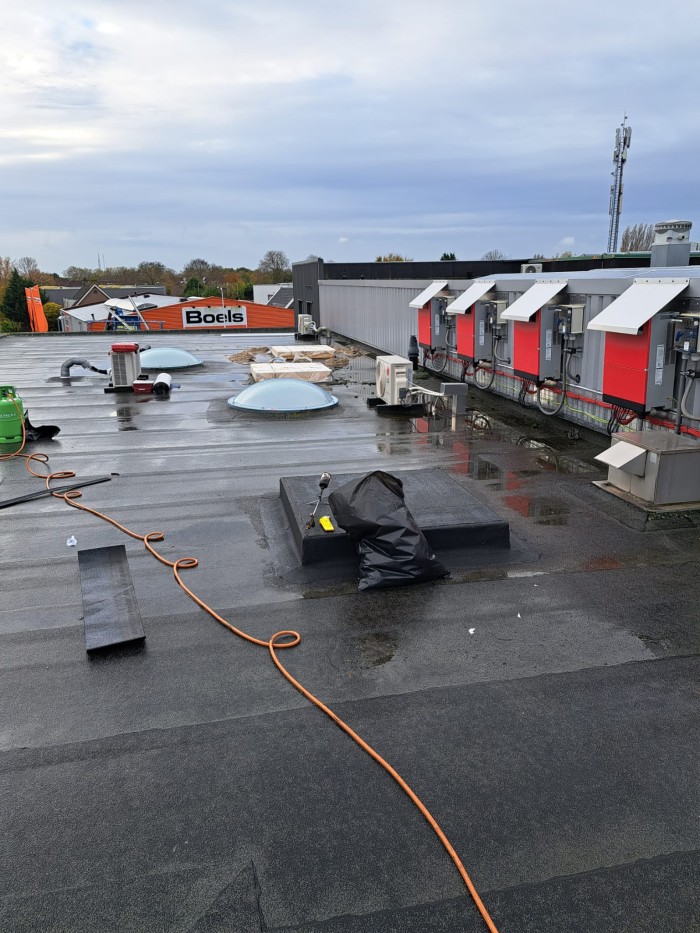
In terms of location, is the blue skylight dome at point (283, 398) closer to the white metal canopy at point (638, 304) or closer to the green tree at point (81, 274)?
the white metal canopy at point (638, 304)

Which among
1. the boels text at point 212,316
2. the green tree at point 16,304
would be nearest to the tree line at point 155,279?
the green tree at point 16,304

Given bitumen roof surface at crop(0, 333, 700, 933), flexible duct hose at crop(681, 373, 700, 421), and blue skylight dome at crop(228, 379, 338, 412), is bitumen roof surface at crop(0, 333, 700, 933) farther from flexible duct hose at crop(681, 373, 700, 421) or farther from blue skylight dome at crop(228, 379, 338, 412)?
blue skylight dome at crop(228, 379, 338, 412)

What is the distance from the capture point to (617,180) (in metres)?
37.9

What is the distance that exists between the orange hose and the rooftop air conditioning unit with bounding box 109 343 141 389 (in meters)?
7.84

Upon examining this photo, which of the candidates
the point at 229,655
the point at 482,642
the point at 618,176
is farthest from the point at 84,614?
the point at 618,176

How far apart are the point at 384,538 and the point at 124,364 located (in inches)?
536

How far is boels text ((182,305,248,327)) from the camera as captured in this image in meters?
55.6

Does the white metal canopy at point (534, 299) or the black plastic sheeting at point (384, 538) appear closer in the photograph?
the black plastic sheeting at point (384, 538)

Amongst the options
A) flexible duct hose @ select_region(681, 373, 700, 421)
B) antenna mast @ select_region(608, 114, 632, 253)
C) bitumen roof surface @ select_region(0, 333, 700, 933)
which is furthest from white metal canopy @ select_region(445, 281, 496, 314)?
antenna mast @ select_region(608, 114, 632, 253)

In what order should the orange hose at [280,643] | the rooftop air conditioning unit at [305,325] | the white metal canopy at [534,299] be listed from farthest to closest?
1. the rooftop air conditioning unit at [305,325]
2. the white metal canopy at [534,299]
3. the orange hose at [280,643]

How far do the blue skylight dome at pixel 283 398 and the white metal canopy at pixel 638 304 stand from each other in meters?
6.97

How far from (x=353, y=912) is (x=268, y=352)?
2502 cm

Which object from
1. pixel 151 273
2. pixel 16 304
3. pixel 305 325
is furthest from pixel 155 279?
pixel 305 325

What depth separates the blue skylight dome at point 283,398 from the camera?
15453 mm
